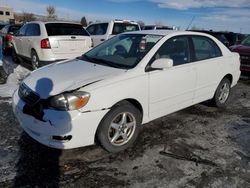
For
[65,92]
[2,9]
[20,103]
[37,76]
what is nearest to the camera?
[65,92]

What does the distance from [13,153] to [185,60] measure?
306cm

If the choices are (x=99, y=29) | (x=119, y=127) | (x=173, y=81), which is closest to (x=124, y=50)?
(x=173, y=81)

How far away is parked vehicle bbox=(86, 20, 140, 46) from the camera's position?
1031 cm

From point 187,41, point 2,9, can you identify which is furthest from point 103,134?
point 2,9

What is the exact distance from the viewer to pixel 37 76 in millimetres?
3775

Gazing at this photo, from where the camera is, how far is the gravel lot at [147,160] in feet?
9.60

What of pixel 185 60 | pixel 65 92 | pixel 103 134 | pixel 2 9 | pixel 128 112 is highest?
pixel 2 9

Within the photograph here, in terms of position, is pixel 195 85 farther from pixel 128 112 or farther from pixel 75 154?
pixel 75 154

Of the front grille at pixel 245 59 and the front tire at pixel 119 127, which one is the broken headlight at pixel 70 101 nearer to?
the front tire at pixel 119 127

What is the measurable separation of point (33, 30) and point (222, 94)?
6.52 meters

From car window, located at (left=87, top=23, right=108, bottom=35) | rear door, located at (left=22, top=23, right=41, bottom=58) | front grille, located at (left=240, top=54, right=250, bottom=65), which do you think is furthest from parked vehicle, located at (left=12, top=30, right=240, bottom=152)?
car window, located at (left=87, top=23, right=108, bottom=35)

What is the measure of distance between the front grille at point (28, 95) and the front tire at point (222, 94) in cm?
365

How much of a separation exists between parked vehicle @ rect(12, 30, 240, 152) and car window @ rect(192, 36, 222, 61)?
2 centimetres

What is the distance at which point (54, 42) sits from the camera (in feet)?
25.3
